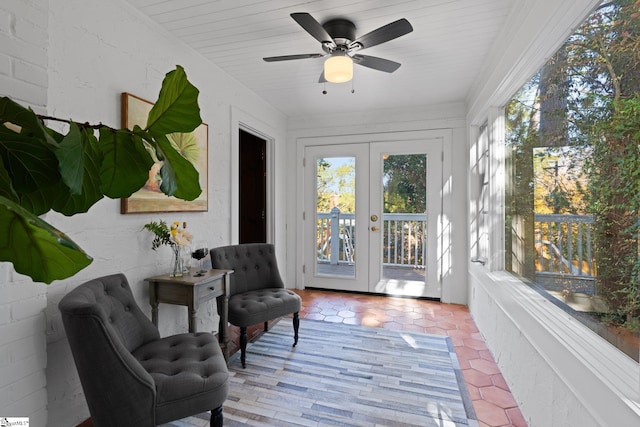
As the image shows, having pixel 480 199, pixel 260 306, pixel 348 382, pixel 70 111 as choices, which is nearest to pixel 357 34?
pixel 70 111

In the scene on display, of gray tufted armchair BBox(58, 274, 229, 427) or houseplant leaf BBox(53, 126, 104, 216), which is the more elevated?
houseplant leaf BBox(53, 126, 104, 216)

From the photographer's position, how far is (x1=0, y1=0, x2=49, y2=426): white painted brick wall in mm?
1293

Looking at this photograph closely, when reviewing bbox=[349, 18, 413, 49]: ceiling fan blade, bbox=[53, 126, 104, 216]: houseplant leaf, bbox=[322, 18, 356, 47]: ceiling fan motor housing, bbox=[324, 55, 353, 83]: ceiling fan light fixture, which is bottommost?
bbox=[53, 126, 104, 216]: houseplant leaf

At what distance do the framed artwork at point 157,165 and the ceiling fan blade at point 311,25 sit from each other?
1.03 metres

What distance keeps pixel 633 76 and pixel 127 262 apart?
8.53ft

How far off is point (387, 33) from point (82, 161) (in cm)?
196

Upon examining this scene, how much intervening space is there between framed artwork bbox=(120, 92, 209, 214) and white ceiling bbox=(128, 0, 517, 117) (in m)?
0.65

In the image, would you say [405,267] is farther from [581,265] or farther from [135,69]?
[135,69]

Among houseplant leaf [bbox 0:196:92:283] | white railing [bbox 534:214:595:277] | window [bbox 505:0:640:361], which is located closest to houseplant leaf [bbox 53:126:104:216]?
houseplant leaf [bbox 0:196:92:283]

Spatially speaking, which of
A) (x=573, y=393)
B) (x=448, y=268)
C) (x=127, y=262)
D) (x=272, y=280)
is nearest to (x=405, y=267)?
(x=448, y=268)

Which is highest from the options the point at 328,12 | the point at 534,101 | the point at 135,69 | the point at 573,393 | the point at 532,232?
the point at 328,12

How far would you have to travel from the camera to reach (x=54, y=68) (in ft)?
5.16

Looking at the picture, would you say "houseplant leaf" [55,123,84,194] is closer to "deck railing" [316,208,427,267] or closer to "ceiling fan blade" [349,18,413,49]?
"ceiling fan blade" [349,18,413,49]

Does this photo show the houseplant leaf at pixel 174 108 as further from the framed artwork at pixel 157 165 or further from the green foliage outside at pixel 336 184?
the green foliage outside at pixel 336 184
